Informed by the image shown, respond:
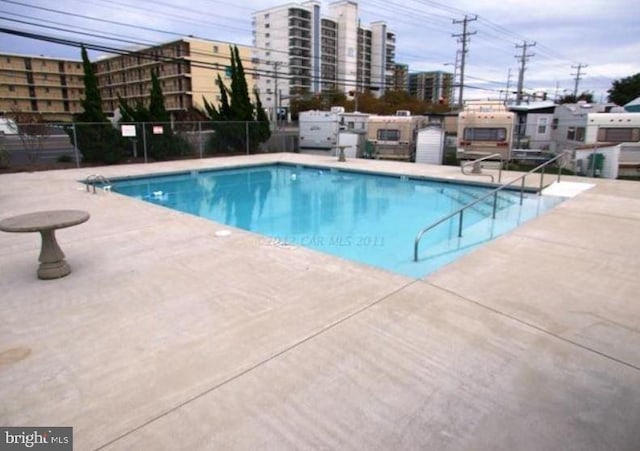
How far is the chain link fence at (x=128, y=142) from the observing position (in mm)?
15008

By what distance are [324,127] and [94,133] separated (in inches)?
415

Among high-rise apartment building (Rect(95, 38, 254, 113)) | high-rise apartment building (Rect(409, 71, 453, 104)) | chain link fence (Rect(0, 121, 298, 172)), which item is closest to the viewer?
chain link fence (Rect(0, 121, 298, 172))

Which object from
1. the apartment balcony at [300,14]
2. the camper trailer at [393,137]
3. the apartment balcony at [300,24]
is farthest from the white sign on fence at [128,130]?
the apartment balcony at [300,14]

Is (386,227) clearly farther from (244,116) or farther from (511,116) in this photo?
(244,116)

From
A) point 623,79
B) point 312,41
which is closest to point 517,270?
point 623,79

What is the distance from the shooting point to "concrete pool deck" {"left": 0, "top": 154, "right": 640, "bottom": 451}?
2342 mm

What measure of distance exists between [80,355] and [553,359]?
3.53 m

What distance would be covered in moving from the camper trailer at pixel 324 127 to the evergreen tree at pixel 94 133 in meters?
9.21

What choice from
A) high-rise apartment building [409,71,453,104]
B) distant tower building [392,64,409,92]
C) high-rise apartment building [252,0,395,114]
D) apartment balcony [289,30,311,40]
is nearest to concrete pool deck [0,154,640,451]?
high-rise apartment building [252,0,395,114]

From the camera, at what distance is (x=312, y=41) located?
79.6m

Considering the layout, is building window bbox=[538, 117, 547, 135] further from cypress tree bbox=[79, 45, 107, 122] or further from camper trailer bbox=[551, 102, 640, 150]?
cypress tree bbox=[79, 45, 107, 122]

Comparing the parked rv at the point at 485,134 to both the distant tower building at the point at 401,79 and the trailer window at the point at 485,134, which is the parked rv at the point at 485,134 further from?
the distant tower building at the point at 401,79

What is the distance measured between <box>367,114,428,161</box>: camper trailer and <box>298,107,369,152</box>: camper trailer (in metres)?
1.40

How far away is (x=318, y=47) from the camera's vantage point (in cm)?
8050
